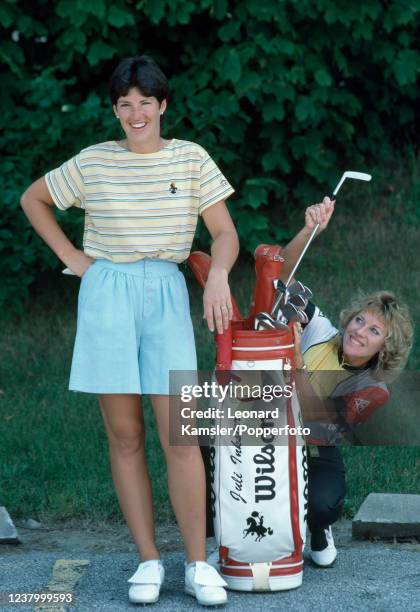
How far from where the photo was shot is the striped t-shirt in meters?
4.05

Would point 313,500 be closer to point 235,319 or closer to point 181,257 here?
point 235,319

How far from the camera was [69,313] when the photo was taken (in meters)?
7.99

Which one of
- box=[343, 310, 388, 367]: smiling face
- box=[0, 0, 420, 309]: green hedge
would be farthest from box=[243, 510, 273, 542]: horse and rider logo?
box=[0, 0, 420, 309]: green hedge

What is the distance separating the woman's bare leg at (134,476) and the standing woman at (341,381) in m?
0.64

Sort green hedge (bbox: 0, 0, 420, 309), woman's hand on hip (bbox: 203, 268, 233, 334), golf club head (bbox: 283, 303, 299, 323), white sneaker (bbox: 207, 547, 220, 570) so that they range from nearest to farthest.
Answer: woman's hand on hip (bbox: 203, 268, 233, 334)
golf club head (bbox: 283, 303, 299, 323)
white sneaker (bbox: 207, 547, 220, 570)
green hedge (bbox: 0, 0, 420, 309)

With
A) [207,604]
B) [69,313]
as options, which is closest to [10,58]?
[69,313]

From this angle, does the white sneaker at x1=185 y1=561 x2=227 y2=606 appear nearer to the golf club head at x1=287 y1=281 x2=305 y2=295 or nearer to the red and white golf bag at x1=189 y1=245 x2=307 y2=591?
the red and white golf bag at x1=189 y1=245 x2=307 y2=591

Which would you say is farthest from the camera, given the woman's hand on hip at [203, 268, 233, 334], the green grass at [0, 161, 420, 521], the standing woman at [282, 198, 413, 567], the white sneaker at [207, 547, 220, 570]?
the green grass at [0, 161, 420, 521]

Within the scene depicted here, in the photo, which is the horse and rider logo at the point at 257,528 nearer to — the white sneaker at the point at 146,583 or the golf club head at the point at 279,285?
the white sneaker at the point at 146,583

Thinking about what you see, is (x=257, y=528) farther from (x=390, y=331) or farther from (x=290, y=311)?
(x=390, y=331)

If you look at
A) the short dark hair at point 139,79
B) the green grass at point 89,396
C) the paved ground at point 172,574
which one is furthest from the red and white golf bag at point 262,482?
the green grass at point 89,396

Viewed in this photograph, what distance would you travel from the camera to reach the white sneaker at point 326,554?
4.52m

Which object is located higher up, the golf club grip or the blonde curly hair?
the golf club grip

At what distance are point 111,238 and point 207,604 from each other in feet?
Answer: 4.17
